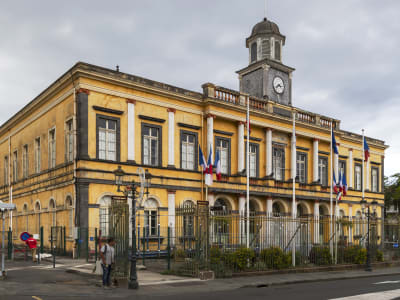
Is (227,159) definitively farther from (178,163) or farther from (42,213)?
(42,213)

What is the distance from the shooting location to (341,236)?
25.3 meters

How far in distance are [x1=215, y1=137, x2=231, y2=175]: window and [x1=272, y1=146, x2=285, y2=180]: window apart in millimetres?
4929

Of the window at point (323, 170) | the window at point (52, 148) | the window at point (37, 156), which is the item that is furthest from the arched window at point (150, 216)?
the window at point (323, 170)

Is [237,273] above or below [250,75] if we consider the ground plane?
below

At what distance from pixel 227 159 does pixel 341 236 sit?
35.0 ft

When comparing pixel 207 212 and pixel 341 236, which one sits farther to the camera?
Result: pixel 341 236

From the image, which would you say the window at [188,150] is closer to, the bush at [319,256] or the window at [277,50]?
the bush at [319,256]

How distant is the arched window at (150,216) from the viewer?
28.1 metres

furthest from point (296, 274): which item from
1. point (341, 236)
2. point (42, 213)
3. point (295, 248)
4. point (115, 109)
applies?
point (42, 213)

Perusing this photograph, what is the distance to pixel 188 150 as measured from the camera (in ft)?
102

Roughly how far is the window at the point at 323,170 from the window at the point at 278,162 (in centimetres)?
515

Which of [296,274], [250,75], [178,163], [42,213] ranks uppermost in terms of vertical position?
[250,75]

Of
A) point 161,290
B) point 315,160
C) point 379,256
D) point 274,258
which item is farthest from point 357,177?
point 161,290

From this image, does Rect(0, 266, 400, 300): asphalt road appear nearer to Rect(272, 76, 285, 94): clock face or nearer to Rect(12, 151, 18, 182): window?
Rect(12, 151, 18, 182): window
